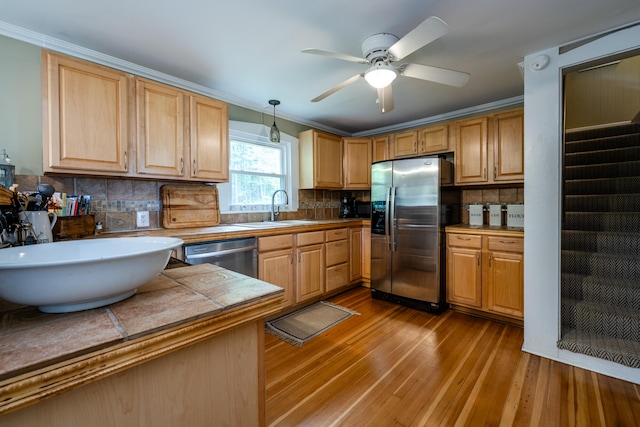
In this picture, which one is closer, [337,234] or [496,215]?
[496,215]

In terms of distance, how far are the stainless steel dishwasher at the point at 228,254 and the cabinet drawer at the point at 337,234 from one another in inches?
39.9

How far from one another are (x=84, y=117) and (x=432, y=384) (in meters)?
2.93

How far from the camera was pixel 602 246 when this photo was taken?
255 centimetres

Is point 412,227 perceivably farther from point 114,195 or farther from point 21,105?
point 21,105

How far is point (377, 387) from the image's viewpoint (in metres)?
1.77

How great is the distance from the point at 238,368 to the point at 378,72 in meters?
1.91

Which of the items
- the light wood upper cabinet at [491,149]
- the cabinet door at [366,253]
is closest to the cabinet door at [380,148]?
the light wood upper cabinet at [491,149]

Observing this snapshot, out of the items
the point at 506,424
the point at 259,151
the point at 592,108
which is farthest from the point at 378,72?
the point at 592,108

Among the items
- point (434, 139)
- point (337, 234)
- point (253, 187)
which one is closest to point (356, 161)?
point (434, 139)

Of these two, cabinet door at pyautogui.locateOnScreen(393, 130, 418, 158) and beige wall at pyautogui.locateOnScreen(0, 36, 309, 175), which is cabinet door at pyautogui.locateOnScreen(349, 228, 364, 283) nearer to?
cabinet door at pyautogui.locateOnScreen(393, 130, 418, 158)

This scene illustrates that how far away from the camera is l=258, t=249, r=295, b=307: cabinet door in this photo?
2.60 metres

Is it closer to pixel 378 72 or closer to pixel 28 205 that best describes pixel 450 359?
pixel 378 72

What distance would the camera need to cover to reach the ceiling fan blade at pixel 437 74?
1803 millimetres

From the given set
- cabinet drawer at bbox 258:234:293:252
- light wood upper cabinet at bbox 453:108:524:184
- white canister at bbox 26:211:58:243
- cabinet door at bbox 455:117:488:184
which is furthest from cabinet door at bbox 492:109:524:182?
white canister at bbox 26:211:58:243
